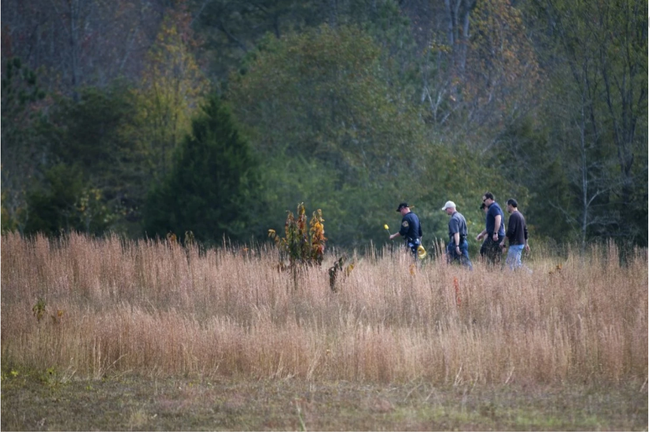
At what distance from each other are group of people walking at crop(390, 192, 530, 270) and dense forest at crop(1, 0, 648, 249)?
6.23 meters

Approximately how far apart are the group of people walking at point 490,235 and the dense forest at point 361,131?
6231mm

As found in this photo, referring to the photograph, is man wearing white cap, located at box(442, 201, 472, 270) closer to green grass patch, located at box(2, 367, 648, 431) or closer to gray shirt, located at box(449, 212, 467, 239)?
gray shirt, located at box(449, 212, 467, 239)

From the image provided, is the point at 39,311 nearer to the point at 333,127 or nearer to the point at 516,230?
the point at 516,230

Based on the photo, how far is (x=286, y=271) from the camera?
13898 mm

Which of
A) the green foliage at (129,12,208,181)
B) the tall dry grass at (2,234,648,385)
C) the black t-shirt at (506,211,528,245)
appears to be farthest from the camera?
the green foliage at (129,12,208,181)

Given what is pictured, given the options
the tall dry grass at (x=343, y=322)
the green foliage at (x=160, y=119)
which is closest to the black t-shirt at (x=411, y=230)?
the tall dry grass at (x=343, y=322)

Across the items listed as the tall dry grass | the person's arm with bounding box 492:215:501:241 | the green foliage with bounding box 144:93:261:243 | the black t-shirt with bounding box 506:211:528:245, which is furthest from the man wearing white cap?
the green foliage with bounding box 144:93:261:243

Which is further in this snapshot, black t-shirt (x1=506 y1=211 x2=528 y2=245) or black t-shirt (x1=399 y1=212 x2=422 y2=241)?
black t-shirt (x1=399 y1=212 x2=422 y2=241)

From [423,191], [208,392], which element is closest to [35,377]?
[208,392]

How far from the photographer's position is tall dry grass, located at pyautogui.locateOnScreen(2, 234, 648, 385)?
8.96 metres

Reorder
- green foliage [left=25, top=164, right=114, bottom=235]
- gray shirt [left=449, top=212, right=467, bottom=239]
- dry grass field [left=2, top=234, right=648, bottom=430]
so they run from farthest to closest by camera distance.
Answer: green foliage [left=25, top=164, right=114, bottom=235] < gray shirt [left=449, top=212, right=467, bottom=239] < dry grass field [left=2, top=234, right=648, bottom=430]

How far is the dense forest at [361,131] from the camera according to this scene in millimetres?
22719

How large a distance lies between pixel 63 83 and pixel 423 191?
2568cm

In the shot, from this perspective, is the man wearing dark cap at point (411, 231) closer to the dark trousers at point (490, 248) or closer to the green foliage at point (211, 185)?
the dark trousers at point (490, 248)
